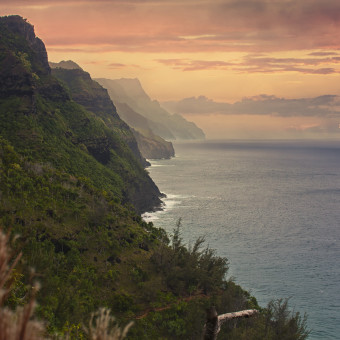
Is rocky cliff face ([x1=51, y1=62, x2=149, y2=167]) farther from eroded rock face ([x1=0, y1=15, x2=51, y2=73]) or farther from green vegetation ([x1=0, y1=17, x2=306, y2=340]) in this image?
green vegetation ([x1=0, y1=17, x2=306, y2=340])

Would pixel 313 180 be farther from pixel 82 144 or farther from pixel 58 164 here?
pixel 58 164

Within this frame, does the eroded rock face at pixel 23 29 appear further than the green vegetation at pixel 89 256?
Yes

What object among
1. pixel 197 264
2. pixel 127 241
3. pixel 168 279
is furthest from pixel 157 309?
pixel 127 241

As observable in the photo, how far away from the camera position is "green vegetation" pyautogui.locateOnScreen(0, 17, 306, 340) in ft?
141

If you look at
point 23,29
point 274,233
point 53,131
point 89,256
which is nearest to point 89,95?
point 23,29

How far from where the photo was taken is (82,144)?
11212 cm

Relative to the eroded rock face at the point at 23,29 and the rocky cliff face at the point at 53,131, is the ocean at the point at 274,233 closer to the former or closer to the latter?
the rocky cliff face at the point at 53,131

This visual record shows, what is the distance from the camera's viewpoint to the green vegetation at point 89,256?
4297 cm

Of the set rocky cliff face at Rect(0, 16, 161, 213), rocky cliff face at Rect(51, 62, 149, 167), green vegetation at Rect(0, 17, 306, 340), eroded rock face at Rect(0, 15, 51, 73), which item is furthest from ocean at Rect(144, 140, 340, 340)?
eroded rock face at Rect(0, 15, 51, 73)

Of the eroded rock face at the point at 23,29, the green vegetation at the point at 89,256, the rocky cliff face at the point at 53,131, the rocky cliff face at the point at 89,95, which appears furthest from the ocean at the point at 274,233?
the eroded rock face at the point at 23,29

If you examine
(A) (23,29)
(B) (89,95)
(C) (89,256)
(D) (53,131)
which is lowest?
(C) (89,256)

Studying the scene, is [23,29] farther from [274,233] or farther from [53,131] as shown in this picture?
[274,233]

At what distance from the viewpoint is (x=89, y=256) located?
5581 centimetres

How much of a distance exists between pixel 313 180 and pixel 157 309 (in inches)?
6772
